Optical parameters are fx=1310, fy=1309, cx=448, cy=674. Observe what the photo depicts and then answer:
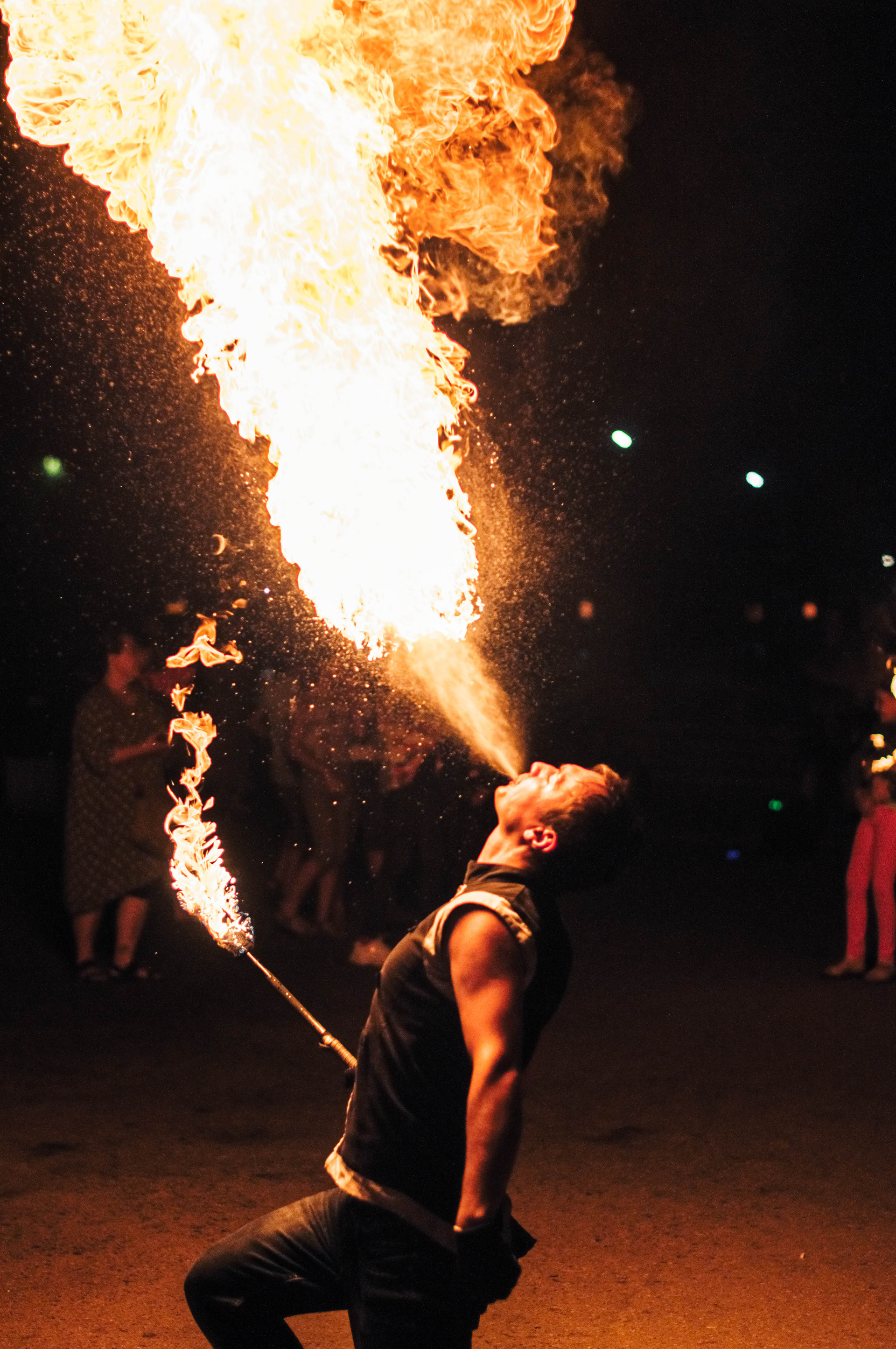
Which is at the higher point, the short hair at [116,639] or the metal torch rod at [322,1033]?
the metal torch rod at [322,1033]

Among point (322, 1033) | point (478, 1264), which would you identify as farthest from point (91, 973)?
point (478, 1264)

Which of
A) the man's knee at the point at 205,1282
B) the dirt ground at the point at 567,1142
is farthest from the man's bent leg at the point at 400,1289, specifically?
the dirt ground at the point at 567,1142

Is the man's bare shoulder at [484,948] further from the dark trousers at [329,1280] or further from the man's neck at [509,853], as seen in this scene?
the dark trousers at [329,1280]

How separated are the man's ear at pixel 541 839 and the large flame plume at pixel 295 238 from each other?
6.61 feet

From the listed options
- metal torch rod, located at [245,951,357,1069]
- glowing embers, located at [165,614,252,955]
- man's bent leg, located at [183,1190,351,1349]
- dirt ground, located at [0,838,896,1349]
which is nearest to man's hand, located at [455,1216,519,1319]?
man's bent leg, located at [183,1190,351,1349]

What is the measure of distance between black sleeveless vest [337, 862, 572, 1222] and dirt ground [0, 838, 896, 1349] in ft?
5.55

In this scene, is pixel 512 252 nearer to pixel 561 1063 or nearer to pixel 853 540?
pixel 561 1063

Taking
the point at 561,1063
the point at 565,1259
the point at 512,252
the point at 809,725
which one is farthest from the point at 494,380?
the point at 565,1259

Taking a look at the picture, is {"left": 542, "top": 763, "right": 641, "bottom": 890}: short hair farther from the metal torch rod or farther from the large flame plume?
the large flame plume

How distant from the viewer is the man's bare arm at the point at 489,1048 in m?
2.30

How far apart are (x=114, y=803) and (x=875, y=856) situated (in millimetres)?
4978

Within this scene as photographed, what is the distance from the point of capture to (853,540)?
23875mm

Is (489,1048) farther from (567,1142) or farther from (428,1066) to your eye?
(567,1142)

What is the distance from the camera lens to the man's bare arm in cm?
230
